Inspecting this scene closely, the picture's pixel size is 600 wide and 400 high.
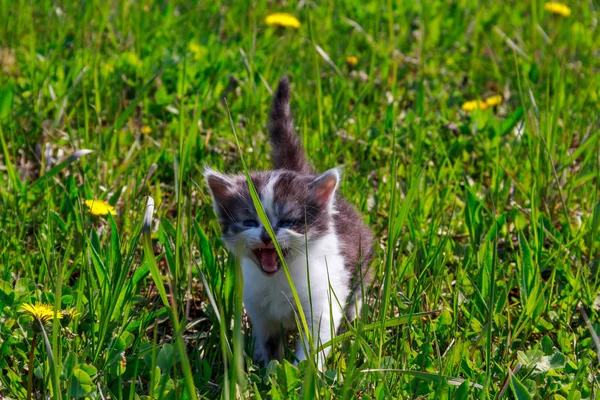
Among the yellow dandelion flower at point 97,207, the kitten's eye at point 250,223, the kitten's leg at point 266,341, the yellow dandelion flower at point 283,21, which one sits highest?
the yellow dandelion flower at point 283,21

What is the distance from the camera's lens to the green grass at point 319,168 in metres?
2.94

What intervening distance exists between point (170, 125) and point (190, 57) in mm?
861

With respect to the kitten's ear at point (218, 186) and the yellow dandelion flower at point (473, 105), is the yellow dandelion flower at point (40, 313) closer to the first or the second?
the kitten's ear at point (218, 186)

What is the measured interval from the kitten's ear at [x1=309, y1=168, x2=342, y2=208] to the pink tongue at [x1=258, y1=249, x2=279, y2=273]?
0.32 metres

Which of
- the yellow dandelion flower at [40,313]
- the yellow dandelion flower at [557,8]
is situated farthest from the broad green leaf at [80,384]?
the yellow dandelion flower at [557,8]

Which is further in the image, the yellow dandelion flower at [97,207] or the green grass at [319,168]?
the yellow dandelion flower at [97,207]

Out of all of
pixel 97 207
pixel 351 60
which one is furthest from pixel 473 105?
pixel 97 207

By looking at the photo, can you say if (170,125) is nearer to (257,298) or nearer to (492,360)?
(257,298)

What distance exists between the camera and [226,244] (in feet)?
11.7

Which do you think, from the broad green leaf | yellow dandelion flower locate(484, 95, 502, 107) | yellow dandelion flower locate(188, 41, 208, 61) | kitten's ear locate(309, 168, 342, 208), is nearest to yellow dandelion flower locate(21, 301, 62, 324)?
the broad green leaf

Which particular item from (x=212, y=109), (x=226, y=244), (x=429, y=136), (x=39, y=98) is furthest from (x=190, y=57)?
(x=226, y=244)

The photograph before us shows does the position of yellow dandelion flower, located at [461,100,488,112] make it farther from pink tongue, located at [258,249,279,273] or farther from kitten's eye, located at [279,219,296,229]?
pink tongue, located at [258,249,279,273]

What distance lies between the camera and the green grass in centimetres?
294

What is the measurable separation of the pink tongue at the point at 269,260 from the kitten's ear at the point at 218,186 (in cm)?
36
